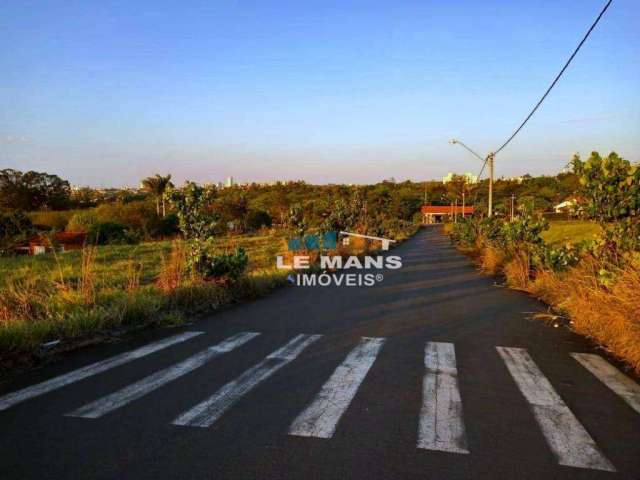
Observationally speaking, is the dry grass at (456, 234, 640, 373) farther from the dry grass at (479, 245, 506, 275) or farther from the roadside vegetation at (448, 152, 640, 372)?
the dry grass at (479, 245, 506, 275)

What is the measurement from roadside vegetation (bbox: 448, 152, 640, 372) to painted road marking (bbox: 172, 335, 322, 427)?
14.9ft

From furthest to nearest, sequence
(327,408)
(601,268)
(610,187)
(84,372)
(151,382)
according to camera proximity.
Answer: (610,187) < (601,268) < (84,372) < (151,382) < (327,408)

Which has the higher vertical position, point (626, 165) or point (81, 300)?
point (626, 165)

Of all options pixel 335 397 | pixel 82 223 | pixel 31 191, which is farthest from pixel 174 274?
pixel 31 191

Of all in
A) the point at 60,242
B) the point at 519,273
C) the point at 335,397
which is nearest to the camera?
the point at 335,397

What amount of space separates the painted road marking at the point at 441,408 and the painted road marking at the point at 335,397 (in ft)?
2.45

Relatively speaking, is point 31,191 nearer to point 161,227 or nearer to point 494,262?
point 161,227

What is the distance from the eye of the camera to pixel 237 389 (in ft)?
16.5

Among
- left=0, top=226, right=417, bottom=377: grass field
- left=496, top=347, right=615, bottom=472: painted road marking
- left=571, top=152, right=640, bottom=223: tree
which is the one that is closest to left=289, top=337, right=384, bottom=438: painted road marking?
left=496, top=347, right=615, bottom=472: painted road marking

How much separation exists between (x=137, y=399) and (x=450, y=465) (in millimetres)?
3143

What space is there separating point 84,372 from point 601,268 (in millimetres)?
8844

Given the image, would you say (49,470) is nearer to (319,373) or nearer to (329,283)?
(319,373)

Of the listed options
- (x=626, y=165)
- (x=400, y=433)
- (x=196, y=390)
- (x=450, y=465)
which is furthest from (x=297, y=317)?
(x=626, y=165)

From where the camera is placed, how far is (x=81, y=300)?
29.7 ft
